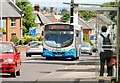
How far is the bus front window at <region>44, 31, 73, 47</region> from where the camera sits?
40.8m

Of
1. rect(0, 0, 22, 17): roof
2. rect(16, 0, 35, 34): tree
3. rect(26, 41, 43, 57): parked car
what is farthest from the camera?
rect(16, 0, 35, 34): tree

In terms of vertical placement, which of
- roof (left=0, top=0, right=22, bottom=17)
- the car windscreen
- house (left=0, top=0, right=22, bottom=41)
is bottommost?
the car windscreen

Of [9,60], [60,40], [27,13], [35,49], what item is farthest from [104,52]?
[27,13]

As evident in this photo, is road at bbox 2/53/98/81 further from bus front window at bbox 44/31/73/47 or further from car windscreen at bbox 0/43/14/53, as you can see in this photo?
bus front window at bbox 44/31/73/47

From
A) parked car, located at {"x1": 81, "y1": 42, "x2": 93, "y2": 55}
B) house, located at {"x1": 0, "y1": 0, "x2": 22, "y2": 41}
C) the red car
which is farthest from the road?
house, located at {"x1": 0, "y1": 0, "x2": 22, "y2": 41}

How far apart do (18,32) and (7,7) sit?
19.4ft

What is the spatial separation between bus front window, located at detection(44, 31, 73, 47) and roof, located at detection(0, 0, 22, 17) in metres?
43.5

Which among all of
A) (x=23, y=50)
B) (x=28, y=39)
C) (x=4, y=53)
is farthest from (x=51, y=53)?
(x=28, y=39)

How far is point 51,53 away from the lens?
4134cm

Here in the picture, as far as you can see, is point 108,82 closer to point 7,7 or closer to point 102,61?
point 102,61

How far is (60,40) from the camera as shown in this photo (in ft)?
135

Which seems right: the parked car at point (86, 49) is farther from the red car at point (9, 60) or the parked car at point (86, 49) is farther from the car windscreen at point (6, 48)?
the red car at point (9, 60)

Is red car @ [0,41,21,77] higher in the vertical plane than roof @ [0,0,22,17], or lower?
lower

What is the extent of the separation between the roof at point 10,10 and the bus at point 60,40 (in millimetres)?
43372
